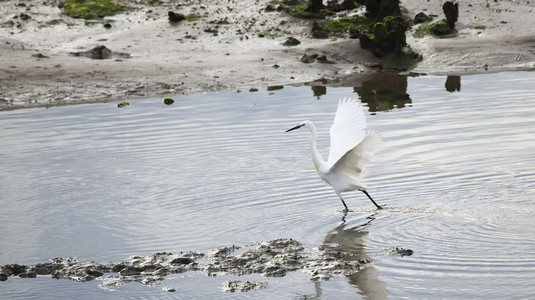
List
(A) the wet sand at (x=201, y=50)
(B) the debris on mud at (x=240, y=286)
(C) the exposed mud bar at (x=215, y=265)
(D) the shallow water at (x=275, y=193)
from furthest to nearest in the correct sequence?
(A) the wet sand at (x=201, y=50), (C) the exposed mud bar at (x=215, y=265), (D) the shallow water at (x=275, y=193), (B) the debris on mud at (x=240, y=286)

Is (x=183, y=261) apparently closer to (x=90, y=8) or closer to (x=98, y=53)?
(x=98, y=53)

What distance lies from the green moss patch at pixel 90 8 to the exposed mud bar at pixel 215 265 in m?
15.7

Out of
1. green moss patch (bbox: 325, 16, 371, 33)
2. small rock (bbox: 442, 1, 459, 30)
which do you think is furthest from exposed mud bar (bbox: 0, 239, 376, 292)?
green moss patch (bbox: 325, 16, 371, 33)

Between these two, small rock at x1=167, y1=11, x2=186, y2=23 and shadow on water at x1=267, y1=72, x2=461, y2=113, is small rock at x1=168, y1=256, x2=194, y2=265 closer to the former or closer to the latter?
shadow on water at x1=267, y1=72, x2=461, y2=113

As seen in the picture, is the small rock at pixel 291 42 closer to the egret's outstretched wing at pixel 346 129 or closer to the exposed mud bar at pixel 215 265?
the egret's outstretched wing at pixel 346 129

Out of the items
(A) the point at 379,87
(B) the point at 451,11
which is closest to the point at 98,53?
(A) the point at 379,87

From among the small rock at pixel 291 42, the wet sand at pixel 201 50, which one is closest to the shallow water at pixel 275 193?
the wet sand at pixel 201 50

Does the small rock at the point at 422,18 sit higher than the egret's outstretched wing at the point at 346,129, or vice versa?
the small rock at the point at 422,18

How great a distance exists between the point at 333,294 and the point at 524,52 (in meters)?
14.4

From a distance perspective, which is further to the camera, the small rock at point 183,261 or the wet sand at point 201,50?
the wet sand at point 201,50

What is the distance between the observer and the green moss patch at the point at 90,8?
21.7 metres

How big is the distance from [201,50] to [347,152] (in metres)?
12.0

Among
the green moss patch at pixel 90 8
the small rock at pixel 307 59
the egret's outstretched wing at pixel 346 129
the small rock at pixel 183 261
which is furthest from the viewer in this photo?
the green moss patch at pixel 90 8

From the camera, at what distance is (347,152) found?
8.16 meters
